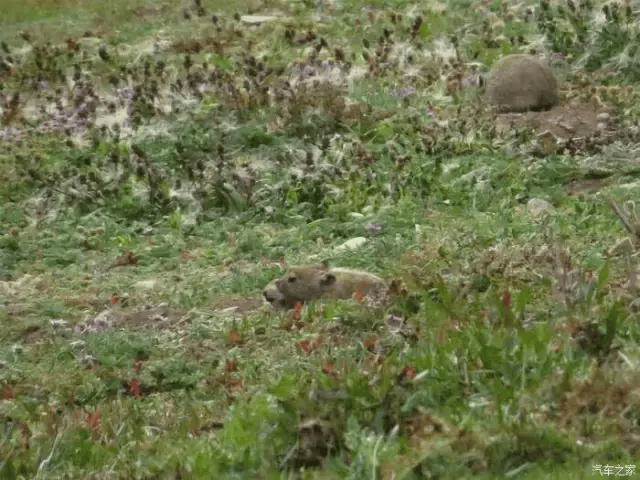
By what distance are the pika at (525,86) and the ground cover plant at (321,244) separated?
0.69ft

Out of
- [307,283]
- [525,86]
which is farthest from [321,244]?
[525,86]

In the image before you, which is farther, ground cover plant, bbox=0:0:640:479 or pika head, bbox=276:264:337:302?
pika head, bbox=276:264:337:302

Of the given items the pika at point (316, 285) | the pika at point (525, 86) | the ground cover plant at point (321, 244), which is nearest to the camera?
the ground cover plant at point (321, 244)

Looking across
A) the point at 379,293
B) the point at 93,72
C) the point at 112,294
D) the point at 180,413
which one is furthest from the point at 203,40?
the point at 180,413

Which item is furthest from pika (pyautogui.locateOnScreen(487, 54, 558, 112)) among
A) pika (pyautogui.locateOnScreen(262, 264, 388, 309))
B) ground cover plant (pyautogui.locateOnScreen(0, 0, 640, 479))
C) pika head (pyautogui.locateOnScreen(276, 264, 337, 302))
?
pika head (pyautogui.locateOnScreen(276, 264, 337, 302))

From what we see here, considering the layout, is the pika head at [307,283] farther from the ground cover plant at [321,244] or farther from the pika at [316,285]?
the ground cover plant at [321,244]

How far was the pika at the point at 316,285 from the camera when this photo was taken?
9586 mm

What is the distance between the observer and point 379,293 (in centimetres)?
920

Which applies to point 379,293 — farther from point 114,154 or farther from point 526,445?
point 114,154

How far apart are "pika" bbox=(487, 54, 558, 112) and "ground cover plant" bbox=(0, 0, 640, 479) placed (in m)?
0.21

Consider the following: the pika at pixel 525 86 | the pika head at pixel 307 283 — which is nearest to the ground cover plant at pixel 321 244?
the pika at pixel 525 86

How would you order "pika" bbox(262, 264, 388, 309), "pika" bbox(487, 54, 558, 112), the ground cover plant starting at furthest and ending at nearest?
"pika" bbox(487, 54, 558, 112), "pika" bbox(262, 264, 388, 309), the ground cover plant

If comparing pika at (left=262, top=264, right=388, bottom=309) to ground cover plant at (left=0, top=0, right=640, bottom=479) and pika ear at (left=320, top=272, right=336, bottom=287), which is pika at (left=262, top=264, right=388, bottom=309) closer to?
pika ear at (left=320, top=272, right=336, bottom=287)

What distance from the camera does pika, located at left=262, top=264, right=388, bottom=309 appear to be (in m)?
9.59
